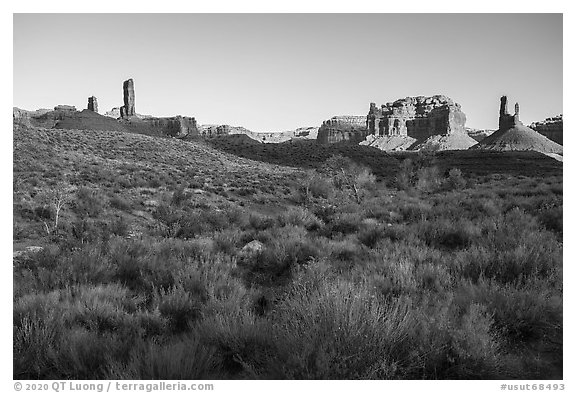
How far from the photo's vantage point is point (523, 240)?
18.1ft

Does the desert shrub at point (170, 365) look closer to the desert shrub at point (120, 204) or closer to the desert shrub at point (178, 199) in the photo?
the desert shrub at point (120, 204)

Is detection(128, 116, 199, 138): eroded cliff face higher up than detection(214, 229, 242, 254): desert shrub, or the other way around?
detection(128, 116, 199, 138): eroded cliff face

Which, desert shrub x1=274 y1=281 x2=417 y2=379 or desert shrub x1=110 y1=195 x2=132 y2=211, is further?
desert shrub x1=110 y1=195 x2=132 y2=211

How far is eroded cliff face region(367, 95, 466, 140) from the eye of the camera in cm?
15500

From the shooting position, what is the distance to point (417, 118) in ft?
559

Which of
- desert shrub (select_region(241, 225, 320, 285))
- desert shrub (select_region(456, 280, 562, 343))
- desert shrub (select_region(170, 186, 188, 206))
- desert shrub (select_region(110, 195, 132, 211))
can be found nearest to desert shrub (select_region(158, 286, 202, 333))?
desert shrub (select_region(241, 225, 320, 285))

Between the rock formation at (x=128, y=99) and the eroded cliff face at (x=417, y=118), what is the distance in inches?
4196

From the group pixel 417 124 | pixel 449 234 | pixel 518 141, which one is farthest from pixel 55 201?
pixel 417 124

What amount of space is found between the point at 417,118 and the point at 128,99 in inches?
5089

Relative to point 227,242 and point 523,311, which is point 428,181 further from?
point 523,311

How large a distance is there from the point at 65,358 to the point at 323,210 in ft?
33.4

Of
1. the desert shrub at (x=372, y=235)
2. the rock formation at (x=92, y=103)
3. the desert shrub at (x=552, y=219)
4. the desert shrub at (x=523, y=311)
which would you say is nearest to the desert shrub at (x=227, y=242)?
the desert shrub at (x=372, y=235)

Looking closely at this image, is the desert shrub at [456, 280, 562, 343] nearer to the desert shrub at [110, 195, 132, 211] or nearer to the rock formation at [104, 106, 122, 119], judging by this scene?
the desert shrub at [110, 195, 132, 211]

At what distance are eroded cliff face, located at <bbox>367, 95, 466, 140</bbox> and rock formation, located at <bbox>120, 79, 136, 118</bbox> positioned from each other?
106589 millimetres
